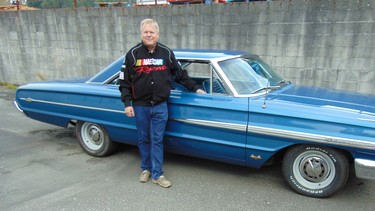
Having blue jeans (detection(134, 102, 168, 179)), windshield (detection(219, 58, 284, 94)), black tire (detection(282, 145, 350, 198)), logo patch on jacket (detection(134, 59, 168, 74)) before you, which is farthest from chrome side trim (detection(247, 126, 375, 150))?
logo patch on jacket (detection(134, 59, 168, 74))

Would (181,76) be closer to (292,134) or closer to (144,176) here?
(144,176)

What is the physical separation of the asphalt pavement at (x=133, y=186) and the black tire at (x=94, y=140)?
0.12 metres

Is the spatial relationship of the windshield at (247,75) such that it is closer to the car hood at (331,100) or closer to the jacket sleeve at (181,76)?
the car hood at (331,100)

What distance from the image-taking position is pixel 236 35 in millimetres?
6285

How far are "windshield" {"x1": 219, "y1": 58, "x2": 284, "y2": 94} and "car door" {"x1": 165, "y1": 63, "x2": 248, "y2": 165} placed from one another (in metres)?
0.16

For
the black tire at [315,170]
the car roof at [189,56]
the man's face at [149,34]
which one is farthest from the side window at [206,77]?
the black tire at [315,170]

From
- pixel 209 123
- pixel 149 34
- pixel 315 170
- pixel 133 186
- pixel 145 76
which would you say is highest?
pixel 149 34

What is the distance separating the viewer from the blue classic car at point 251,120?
3.03 metres

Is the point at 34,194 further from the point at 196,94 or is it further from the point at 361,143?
the point at 361,143

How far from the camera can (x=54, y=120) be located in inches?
184

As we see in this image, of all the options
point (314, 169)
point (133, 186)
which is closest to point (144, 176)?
point (133, 186)

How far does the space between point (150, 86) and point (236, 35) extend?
3.36 metres

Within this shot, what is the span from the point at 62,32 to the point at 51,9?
0.67m

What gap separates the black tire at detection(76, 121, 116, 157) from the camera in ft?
14.4
